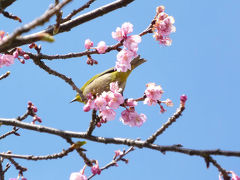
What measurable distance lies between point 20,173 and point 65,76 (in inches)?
54.4

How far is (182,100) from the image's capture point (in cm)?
241

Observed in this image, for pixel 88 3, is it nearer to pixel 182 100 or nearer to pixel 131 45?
pixel 131 45

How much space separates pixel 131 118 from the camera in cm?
317

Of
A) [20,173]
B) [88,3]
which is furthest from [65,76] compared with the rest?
[20,173]

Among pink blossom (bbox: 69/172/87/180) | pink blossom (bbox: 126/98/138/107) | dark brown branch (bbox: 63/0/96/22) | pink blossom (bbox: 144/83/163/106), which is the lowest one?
pink blossom (bbox: 69/172/87/180)

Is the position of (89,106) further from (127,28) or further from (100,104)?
(127,28)

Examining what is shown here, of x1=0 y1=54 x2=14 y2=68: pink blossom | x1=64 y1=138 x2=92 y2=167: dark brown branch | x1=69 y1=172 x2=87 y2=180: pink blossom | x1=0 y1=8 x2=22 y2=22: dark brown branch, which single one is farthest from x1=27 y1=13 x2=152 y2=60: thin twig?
x1=69 y1=172 x2=87 y2=180: pink blossom

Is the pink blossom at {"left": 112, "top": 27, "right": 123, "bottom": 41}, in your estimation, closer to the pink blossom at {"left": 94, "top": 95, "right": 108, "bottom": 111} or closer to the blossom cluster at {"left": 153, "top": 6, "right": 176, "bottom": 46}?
the blossom cluster at {"left": 153, "top": 6, "right": 176, "bottom": 46}

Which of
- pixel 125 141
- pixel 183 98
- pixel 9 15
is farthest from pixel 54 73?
pixel 183 98

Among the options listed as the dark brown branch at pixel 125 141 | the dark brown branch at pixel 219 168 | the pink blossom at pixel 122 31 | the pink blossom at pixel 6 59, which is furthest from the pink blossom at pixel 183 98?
the pink blossom at pixel 6 59

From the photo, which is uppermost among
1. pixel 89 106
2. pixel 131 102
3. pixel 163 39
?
pixel 163 39

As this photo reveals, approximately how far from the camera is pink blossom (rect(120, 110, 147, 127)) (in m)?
3.16

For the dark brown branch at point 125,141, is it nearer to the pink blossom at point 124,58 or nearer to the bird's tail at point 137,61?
the pink blossom at point 124,58

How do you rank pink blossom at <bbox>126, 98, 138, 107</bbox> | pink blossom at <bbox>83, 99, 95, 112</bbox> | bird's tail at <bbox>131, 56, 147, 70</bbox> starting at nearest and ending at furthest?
1. pink blossom at <bbox>83, 99, 95, 112</bbox>
2. pink blossom at <bbox>126, 98, 138, 107</bbox>
3. bird's tail at <bbox>131, 56, 147, 70</bbox>
